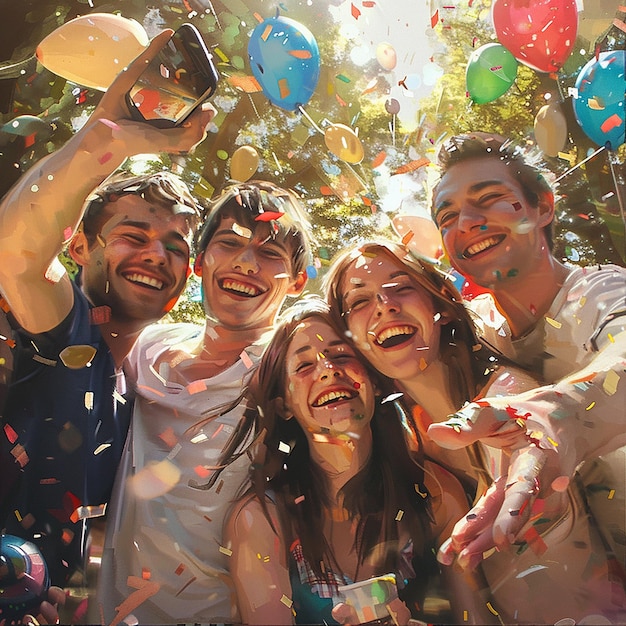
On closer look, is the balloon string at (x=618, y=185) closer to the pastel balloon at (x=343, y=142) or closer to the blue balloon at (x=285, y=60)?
the pastel balloon at (x=343, y=142)

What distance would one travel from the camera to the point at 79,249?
5.48 ft

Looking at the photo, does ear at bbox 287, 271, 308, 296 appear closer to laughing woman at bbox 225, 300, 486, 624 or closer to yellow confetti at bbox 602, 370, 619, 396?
laughing woman at bbox 225, 300, 486, 624

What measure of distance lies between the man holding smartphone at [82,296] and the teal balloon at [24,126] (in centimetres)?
11

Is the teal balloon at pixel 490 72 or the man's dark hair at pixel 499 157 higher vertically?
the teal balloon at pixel 490 72

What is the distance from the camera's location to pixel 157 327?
1.69 meters

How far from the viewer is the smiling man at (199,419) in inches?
62.8

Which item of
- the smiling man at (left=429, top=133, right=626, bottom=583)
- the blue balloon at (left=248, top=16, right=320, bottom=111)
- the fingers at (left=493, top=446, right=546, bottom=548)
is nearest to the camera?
the fingers at (left=493, top=446, right=546, bottom=548)

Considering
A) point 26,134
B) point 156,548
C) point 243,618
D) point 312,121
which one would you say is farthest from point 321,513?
point 26,134

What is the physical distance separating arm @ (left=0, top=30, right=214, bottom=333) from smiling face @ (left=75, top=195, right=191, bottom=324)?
2.7 inches

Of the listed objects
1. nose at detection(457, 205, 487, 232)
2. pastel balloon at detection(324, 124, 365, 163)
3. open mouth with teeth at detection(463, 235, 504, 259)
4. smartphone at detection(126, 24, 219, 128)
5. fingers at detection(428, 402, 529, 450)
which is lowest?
fingers at detection(428, 402, 529, 450)

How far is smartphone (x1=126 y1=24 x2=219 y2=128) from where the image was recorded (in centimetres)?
160

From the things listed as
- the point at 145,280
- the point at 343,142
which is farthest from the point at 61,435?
the point at 343,142

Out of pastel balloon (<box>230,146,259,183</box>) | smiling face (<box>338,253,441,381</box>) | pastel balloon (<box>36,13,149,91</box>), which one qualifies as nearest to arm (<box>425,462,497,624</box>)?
smiling face (<box>338,253,441,381</box>)

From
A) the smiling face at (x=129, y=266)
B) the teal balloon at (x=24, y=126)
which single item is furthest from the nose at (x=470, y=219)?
the teal balloon at (x=24, y=126)
